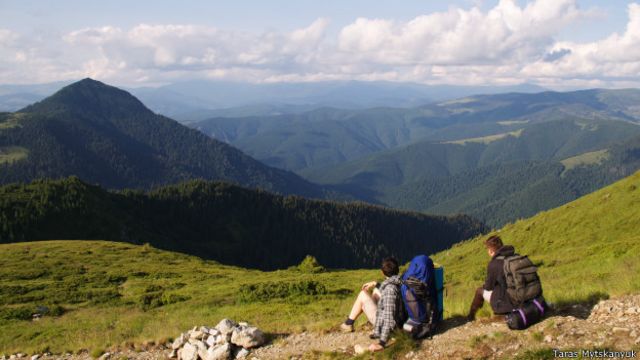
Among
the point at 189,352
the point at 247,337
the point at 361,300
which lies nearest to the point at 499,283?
the point at 361,300

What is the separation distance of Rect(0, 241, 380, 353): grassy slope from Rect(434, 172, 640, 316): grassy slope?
810 cm

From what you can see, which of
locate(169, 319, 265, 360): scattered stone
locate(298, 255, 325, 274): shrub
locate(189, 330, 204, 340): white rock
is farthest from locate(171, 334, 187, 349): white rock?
locate(298, 255, 325, 274): shrub

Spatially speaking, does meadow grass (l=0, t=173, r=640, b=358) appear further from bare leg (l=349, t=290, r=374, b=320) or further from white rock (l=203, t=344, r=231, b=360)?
white rock (l=203, t=344, r=231, b=360)

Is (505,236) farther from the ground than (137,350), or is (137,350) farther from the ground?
(137,350)

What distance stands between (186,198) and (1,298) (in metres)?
148

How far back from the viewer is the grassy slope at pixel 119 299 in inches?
848

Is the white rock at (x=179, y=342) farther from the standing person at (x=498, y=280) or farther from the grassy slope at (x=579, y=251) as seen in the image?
the standing person at (x=498, y=280)

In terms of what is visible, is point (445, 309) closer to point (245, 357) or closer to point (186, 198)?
point (245, 357)

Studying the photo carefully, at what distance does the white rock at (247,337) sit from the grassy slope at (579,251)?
6782mm

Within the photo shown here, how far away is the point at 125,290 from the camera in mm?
36750

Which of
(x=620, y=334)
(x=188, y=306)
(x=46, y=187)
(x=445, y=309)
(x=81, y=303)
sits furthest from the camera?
(x=46, y=187)

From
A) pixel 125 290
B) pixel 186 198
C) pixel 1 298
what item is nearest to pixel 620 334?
pixel 125 290

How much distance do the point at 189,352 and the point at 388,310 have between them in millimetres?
7264

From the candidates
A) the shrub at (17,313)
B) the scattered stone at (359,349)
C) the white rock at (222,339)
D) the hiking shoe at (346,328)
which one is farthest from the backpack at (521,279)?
the shrub at (17,313)
